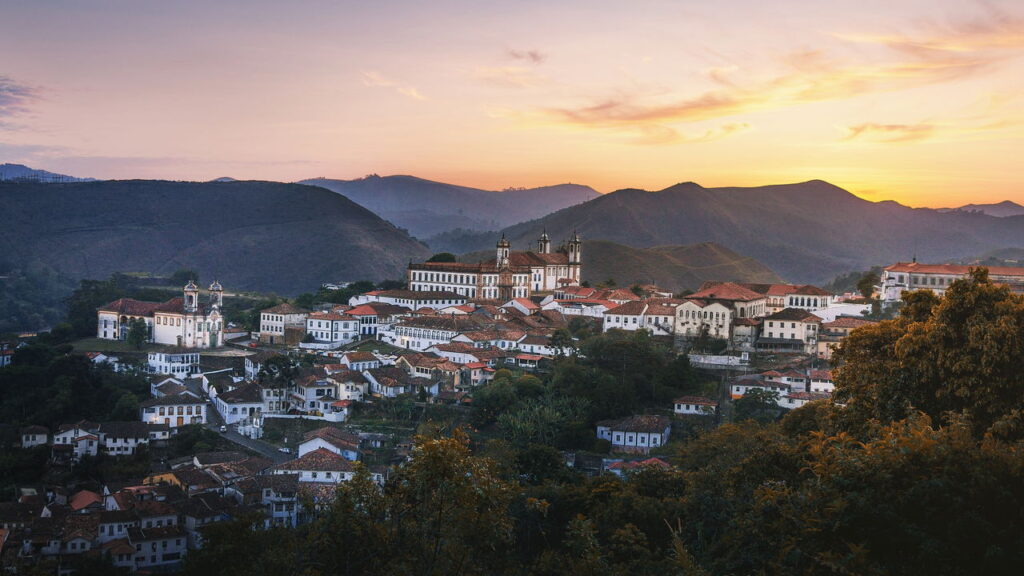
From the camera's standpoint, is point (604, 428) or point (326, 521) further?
point (604, 428)

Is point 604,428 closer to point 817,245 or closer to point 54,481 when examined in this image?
point 54,481

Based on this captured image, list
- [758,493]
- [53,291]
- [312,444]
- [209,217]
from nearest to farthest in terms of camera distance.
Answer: [758,493], [312,444], [53,291], [209,217]

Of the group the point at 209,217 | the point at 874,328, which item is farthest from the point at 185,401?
the point at 209,217

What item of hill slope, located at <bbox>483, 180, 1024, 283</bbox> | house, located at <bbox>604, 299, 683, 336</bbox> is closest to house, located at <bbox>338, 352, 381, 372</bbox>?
house, located at <bbox>604, 299, 683, 336</bbox>

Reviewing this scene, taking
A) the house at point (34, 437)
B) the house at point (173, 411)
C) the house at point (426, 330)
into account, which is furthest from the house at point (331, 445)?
the house at point (34, 437)

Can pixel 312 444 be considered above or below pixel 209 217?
below

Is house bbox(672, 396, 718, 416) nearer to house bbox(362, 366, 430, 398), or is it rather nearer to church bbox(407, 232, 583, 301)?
house bbox(362, 366, 430, 398)

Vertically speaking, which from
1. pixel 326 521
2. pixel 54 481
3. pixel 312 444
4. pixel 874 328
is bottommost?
pixel 54 481

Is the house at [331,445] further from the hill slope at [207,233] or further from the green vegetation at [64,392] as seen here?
the hill slope at [207,233]
